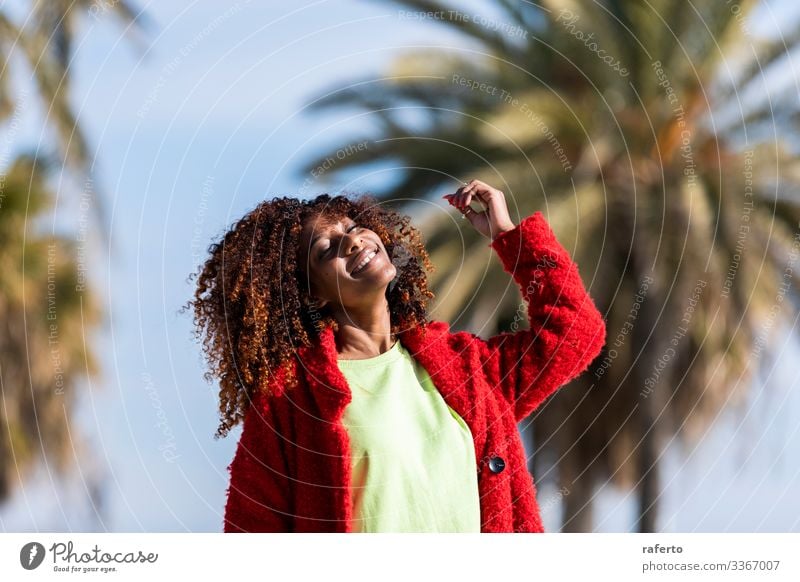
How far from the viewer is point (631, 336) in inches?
576

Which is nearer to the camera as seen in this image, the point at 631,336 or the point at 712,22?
the point at 712,22

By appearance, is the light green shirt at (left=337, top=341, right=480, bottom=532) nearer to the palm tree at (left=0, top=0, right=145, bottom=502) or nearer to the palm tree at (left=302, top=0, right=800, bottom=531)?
the palm tree at (left=0, top=0, right=145, bottom=502)

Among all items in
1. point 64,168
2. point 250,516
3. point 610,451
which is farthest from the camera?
point 610,451

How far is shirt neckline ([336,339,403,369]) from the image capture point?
17.9ft

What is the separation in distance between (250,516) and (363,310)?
0.88 metres

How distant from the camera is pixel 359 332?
18.1ft

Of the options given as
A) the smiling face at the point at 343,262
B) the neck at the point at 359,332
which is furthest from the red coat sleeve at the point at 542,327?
the smiling face at the point at 343,262

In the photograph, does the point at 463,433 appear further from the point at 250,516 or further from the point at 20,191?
the point at 20,191

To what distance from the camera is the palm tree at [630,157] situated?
12492 millimetres

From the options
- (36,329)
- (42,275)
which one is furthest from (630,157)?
(36,329)

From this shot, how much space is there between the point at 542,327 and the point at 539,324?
2 cm

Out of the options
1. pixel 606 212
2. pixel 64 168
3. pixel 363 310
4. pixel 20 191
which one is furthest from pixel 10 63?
pixel 606 212

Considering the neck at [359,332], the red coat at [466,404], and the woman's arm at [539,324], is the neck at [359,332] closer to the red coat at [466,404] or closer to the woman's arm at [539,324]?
the red coat at [466,404]

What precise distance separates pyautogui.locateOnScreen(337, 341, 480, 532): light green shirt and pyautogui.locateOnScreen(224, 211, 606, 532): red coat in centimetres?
5
